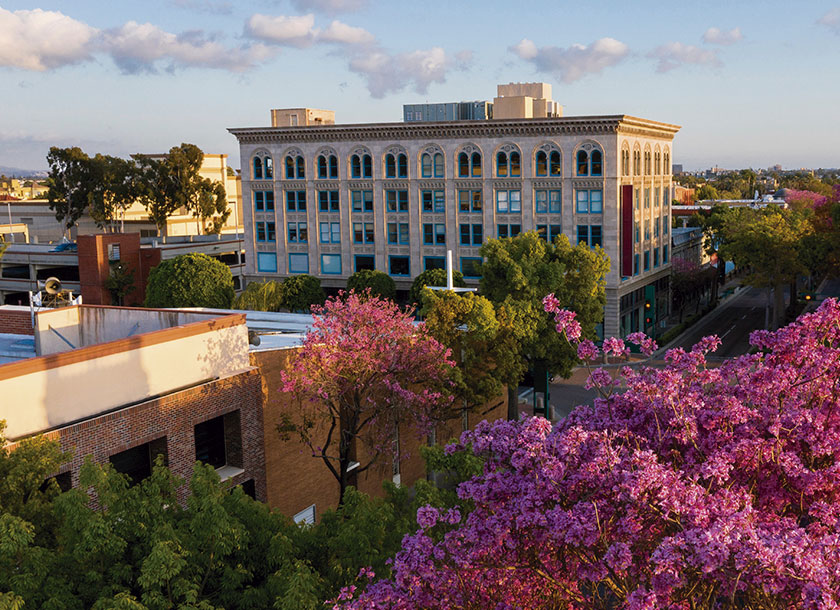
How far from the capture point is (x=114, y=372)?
2128cm

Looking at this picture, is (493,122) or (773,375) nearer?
(773,375)

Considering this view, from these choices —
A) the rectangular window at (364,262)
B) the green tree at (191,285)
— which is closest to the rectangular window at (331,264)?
the rectangular window at (364,262)

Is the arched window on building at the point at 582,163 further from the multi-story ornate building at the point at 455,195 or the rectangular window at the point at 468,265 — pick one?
the rectangular window at the point at 468,265

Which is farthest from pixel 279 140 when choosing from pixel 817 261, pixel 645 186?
pixel 817 261

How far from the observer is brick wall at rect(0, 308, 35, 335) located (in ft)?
92.4

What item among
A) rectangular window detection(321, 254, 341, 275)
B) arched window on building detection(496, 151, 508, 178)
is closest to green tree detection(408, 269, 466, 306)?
arched window on building detection(496, 151, 508, 178)

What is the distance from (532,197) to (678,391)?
62888mm

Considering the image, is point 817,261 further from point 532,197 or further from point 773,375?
point 773,375

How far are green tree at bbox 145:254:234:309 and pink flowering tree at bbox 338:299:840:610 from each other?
55595 mm

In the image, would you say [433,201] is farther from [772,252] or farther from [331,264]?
[772,252]

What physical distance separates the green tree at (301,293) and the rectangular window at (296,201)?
11.3 m

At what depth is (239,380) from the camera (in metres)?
24.9

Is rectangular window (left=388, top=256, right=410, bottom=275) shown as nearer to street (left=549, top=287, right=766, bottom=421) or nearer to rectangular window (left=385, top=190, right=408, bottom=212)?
rectangular window (left=385, top=190, right=408, bottom=212)

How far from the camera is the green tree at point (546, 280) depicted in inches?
1842
